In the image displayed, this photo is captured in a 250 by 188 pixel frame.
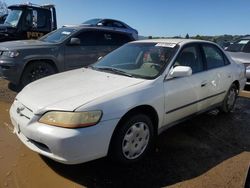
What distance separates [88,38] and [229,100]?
14.3 feet

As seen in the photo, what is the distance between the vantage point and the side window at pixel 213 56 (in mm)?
5182

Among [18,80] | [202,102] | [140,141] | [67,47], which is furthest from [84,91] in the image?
[67,47]

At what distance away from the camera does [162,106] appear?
4.02 m

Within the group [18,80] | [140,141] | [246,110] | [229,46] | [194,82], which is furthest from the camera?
[229,46]

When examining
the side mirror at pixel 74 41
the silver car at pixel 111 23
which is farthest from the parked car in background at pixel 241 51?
the silver car at pixel 111 23

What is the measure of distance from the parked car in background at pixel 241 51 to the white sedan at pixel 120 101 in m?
3.85

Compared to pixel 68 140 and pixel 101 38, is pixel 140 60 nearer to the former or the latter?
pixel 68 140

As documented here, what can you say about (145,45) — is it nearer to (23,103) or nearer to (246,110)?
(23,103)

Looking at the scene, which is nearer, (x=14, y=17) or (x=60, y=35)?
(x=60, y=35)

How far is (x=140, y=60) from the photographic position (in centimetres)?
458

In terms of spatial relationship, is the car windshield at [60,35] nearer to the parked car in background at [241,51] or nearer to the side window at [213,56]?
the side window at [213,56]

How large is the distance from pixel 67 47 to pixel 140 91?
4727mm

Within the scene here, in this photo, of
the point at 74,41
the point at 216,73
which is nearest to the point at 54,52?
the point at 74,41

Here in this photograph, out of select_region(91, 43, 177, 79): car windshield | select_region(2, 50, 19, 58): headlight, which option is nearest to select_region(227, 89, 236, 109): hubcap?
select_region(91, 43, 177, 79): car windshield
